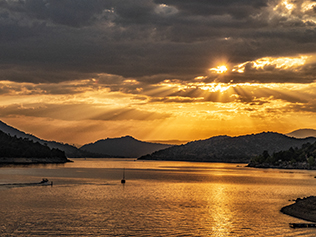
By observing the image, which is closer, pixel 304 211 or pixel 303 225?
pixel 303 225

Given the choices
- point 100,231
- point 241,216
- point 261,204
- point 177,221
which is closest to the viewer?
point 100,231

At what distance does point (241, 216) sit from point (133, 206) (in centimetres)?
2351

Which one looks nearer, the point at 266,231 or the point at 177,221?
the point at 266,231

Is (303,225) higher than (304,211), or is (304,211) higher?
(304,211)

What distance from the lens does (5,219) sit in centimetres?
6194

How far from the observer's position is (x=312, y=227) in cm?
5625

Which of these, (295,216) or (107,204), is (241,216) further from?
(107,204)

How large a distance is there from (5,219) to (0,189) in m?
51.5

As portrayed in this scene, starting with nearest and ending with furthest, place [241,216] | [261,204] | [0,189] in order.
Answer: [241,216] → [261,204] → [0,189]

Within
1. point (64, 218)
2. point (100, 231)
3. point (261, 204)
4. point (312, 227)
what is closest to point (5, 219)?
point (64, 218)

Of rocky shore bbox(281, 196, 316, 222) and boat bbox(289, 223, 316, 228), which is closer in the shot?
boat bbox(289, 223, 316, 228)

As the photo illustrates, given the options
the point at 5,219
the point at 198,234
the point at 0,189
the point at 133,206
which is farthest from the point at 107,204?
the point at 0,189

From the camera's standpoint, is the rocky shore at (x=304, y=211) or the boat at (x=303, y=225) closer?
the boat at (x=303, y=225)

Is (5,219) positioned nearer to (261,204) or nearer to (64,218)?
(64,218)
